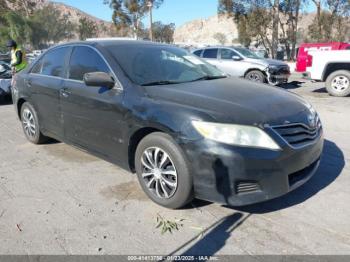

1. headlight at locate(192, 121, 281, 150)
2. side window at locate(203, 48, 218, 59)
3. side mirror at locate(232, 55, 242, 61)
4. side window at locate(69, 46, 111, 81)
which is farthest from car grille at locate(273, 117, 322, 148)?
side window at locate(203, 48, 218, 59)

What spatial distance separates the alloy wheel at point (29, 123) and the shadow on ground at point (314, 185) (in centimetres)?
377

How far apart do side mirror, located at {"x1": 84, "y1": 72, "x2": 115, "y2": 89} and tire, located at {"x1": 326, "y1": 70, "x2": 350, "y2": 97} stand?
854 cm

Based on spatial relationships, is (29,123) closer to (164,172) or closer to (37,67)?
(37,67)

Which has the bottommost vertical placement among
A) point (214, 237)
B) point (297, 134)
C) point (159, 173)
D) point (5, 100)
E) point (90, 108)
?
point (214, 237)

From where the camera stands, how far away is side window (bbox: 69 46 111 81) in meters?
4.46

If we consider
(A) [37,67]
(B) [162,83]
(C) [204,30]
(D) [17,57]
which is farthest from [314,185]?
(C) [204,30]

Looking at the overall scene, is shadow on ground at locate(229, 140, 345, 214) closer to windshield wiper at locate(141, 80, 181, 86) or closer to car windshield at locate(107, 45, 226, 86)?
windshield wiper at locate(141, 80, 181, 86)

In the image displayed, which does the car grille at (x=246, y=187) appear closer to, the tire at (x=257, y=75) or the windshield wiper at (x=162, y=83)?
the windshield wiper at (x=162, y=83)

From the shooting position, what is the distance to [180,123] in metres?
3.45

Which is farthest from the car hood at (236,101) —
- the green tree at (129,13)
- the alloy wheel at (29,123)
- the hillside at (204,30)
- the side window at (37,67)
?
the hillside at (204,30)

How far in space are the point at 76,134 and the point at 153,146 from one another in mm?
Result: 1549

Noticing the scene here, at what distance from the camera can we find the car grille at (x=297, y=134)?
339 cm

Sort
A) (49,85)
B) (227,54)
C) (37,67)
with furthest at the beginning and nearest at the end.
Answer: (227,54), (37,67), (49,85)

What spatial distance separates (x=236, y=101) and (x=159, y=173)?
3.37 ft
